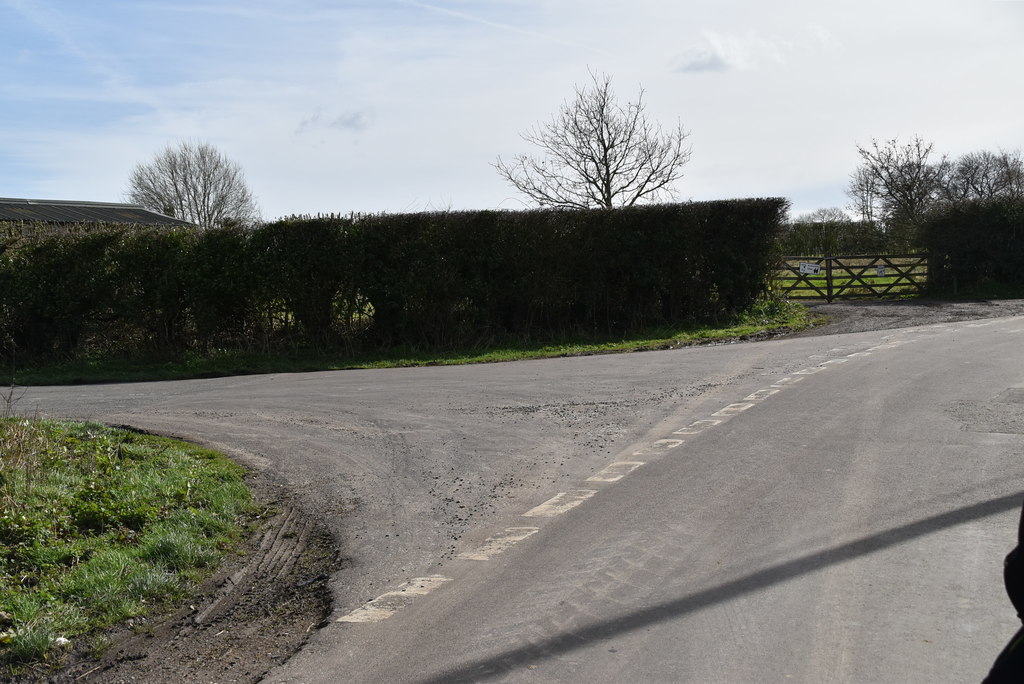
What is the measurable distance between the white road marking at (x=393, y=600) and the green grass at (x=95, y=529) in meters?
1.33

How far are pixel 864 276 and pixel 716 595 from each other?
27812mm

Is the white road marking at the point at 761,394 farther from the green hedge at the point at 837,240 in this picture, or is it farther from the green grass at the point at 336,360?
the green hedge at the point at 837,240

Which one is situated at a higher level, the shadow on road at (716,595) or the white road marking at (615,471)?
the white road marking at (615,471)

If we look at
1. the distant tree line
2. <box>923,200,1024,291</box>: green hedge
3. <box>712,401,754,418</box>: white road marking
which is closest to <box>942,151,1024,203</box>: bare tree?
the distant tree line

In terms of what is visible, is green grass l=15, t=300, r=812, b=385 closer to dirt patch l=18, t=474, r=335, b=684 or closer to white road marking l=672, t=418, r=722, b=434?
white road marking l=672, t=418, r=722, b=434

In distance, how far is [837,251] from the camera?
45.2 m

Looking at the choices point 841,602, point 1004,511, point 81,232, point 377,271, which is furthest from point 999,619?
point 81,232

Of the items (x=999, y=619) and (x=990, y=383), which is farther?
(x=990, y=383)

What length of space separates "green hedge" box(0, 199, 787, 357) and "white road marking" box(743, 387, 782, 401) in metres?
10.3

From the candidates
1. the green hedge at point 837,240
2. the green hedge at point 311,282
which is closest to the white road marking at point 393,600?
the green hedge at point 311,282

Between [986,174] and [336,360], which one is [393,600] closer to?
[336,360]

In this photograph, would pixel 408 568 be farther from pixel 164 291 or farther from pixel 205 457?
pixel 164 291

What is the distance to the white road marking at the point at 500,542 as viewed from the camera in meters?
6.32

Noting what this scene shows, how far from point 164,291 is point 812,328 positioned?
15594mm
